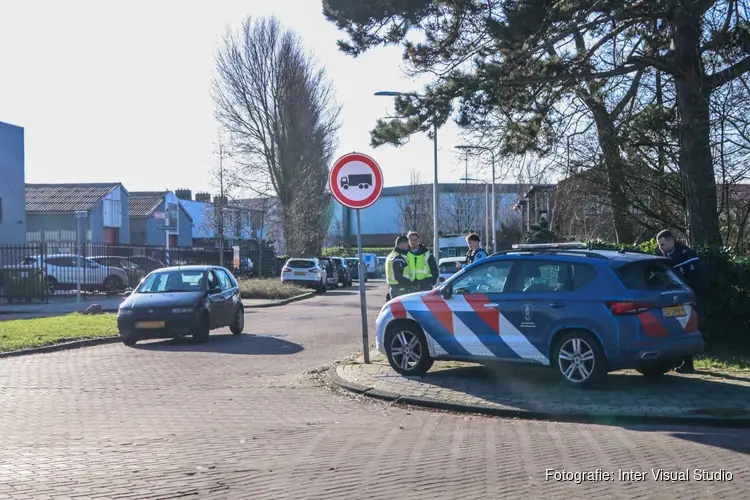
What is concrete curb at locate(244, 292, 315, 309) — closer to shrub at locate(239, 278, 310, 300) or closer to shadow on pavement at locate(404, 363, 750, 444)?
shrub at locate(239, 278, 310, 300)

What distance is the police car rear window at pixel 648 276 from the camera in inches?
372

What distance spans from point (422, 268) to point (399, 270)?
1.19 feet

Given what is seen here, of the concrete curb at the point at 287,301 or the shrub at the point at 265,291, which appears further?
the shrub at the point at 265,291

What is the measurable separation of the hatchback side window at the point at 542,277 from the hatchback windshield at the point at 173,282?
8.14 meters

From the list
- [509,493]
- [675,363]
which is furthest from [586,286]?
[509,493]

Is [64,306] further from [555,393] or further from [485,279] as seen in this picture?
[555,393]

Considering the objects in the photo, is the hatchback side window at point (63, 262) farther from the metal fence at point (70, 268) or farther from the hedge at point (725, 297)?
the hedge at point (725, 297)

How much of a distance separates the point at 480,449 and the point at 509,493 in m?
1.37

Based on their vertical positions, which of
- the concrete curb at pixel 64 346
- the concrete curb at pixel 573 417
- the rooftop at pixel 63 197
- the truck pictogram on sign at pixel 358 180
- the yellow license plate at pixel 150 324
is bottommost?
the concrete curb at pixel 573 417

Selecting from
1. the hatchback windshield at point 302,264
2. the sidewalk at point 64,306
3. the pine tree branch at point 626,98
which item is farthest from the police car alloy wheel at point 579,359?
the hatchback windshield at point 302,264

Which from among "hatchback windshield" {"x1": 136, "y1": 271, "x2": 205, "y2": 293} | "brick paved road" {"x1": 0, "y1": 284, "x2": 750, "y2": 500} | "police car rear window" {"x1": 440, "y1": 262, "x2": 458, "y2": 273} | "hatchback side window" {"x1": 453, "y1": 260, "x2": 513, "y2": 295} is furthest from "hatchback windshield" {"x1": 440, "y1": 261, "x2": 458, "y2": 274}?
"hatchback side window" {"x1": 453, "y1": 260, "x2": 513, "y2": 295}

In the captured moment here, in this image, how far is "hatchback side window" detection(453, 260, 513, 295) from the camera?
1038 centimetres

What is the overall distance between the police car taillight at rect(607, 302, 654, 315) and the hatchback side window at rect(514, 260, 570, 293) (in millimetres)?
645

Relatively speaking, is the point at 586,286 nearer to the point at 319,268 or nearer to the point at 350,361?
the point at 350,361
